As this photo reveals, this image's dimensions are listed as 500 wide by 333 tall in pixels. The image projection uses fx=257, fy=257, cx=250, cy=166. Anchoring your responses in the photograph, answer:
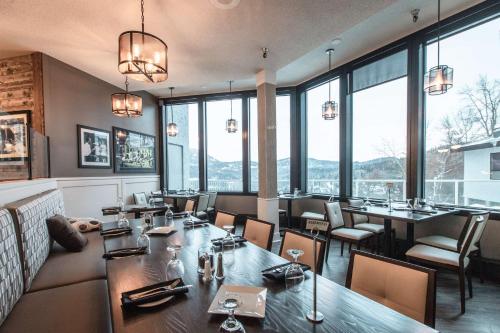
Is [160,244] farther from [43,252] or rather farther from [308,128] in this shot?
[308,128]

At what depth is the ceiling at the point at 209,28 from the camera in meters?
2.70

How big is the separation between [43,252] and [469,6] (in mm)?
5822

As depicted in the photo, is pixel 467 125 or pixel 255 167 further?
pixel 255 167

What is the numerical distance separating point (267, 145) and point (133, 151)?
337cm

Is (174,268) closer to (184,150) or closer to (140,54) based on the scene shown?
(140,54)

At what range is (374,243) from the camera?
14.2 feet

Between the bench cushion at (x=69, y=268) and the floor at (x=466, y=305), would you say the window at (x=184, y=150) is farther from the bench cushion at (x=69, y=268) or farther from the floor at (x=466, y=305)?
the floor at (x=466, y=305)

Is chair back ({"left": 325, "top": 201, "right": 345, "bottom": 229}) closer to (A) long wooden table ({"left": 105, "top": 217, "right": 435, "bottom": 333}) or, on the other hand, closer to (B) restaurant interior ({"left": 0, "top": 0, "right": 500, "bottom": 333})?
(B) restaurant interior ({"left": 0, "top": 0, "right": 500, "bottom": 333})

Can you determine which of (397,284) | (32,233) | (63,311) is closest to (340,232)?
(397,284)

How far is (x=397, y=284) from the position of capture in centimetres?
134

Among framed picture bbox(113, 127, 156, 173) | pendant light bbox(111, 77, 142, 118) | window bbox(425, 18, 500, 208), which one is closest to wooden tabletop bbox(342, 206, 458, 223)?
window bbox(425, 18, 500, 208)

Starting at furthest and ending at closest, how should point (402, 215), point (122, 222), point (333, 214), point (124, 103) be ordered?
point (333, 214)
point (124, 103)
point (402, 215)
point (122, 222)

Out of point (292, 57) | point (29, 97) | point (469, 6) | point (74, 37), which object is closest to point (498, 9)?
point (469, 6)

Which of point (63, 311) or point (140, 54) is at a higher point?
point (140, 54)
